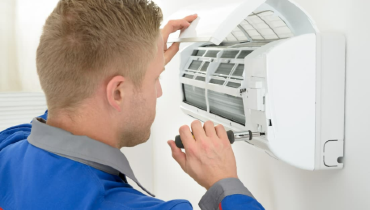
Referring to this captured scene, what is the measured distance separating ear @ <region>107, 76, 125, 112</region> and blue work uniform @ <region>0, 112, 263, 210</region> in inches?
3.8

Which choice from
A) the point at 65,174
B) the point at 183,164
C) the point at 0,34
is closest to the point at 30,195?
the point at 65,174

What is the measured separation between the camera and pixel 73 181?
88cm

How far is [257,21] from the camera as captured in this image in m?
1.28

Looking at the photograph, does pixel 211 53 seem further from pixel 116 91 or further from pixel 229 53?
pixel 116 91

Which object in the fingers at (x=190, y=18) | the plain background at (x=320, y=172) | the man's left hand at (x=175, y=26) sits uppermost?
the fingers at (x=190, y=18)

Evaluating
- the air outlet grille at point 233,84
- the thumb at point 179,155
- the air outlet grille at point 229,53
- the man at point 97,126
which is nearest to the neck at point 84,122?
the man at point 97,126

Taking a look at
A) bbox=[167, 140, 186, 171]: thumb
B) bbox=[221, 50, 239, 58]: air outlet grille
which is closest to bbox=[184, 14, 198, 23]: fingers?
bbox=[221, 50, 239, 58]: air outlet grille

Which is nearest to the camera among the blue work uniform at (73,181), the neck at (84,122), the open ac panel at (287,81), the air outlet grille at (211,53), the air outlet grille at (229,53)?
the blue work uniform at (73,181)

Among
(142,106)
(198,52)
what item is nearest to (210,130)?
(142,106)

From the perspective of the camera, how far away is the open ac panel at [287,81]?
1093 mm

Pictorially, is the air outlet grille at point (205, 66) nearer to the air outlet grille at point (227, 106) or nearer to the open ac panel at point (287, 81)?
the air outlet grille at point (227, 106)

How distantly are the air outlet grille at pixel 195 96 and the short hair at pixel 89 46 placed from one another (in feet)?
1.86

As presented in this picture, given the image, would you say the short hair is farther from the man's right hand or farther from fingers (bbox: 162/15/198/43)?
fingers (bbox: 162/15/198/43)

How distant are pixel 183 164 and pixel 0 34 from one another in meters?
2.39
